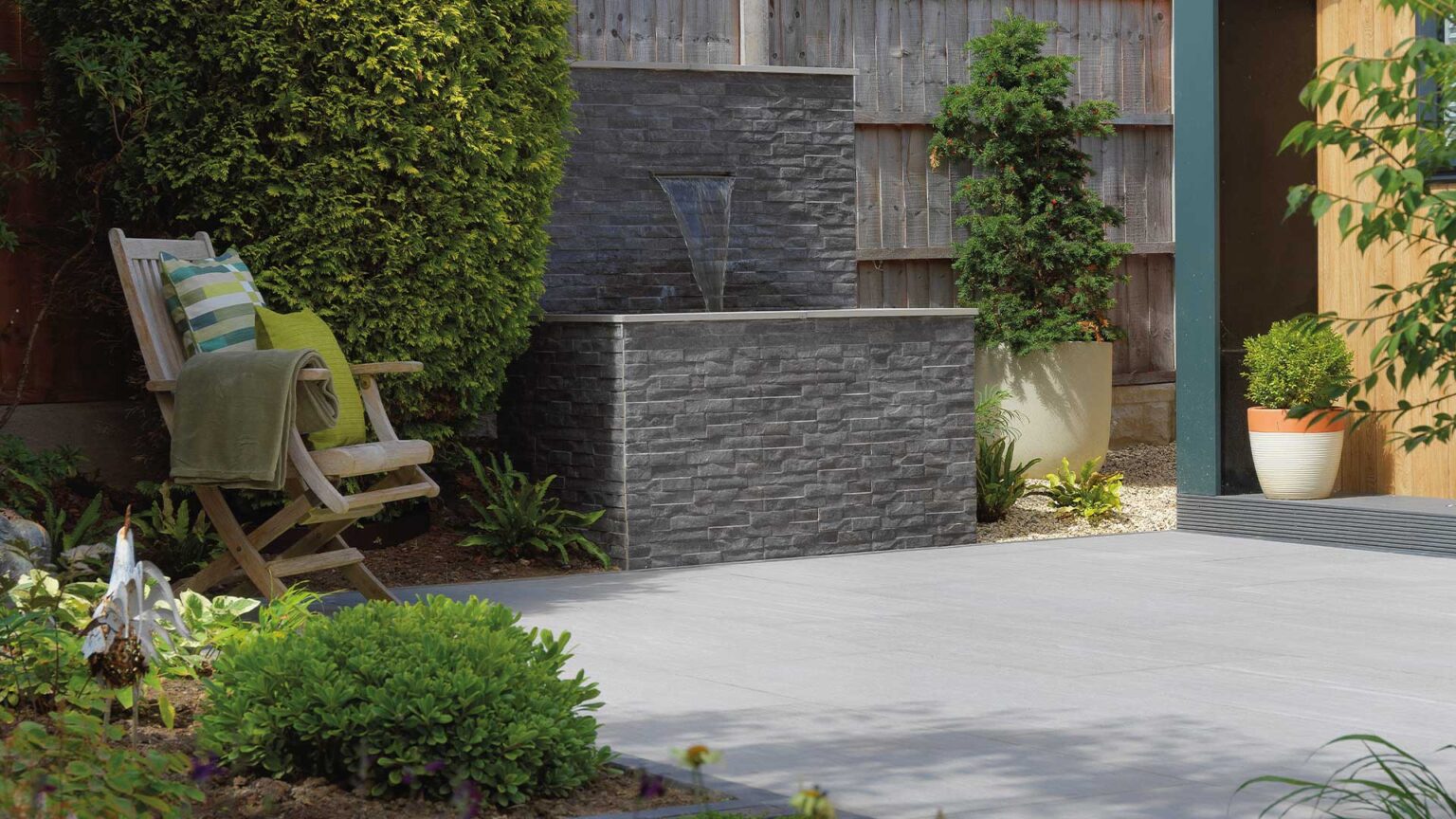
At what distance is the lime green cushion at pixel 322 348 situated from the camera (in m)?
5.42

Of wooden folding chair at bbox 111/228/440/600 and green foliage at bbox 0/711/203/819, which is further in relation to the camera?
wooden folding chair at bbox 111/228/440/600

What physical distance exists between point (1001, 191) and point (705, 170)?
6.13 ft

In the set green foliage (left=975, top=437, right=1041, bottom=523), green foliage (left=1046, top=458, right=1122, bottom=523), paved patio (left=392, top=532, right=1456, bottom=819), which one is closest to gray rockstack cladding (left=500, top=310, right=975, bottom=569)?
paved patio (left=392, top=532, right=1456, bottom=819)

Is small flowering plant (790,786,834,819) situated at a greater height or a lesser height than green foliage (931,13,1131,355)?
lesser

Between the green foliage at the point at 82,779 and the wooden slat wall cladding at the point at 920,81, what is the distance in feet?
19.4

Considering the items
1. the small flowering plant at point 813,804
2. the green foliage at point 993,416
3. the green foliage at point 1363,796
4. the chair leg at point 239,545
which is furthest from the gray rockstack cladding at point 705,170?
the small flowering plant at point 813,804

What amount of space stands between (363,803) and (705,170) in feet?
17.0

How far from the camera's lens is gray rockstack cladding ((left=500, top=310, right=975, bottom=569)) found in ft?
21.7

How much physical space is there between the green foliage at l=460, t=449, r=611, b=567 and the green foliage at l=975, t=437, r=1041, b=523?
1.94 m

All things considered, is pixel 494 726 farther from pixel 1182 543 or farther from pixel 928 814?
pixel 1182 543

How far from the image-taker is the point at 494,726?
295cm

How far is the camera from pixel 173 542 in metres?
5.95

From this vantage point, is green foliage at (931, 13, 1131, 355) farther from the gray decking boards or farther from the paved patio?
the paved patio

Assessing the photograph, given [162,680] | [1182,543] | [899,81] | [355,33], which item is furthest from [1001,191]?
[162,680]
